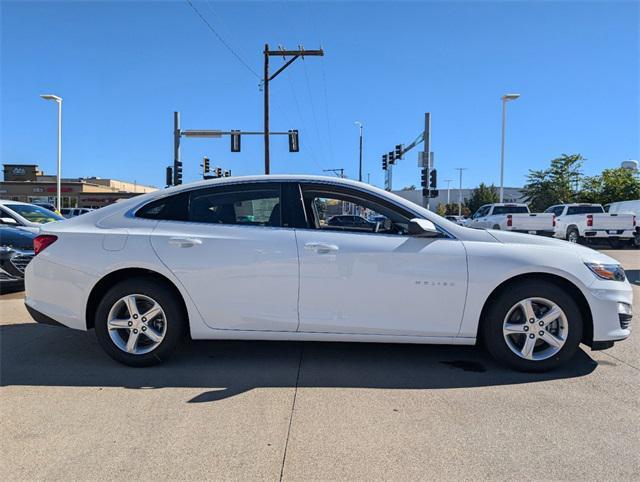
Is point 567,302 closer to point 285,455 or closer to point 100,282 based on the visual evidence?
point 285,455

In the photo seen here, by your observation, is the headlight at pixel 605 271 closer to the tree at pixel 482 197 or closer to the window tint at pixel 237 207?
the window tint at pixel 237 207

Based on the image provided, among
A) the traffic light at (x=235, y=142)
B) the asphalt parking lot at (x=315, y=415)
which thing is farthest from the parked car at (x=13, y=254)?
the traffic light at (x=235, y=142)

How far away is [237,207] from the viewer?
411 centimetres

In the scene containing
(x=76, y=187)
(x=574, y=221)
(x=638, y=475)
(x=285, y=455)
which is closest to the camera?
(x=638, y=475)

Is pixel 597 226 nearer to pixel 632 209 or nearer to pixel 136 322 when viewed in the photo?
pixel 632 209

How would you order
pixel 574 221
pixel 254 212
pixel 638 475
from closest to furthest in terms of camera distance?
pixel 638 475 < pixel 254 212 < pixel 574 221

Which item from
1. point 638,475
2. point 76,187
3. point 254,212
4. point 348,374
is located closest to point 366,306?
point 348,374

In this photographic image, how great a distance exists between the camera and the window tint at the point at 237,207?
407cm

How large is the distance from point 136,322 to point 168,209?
3.28 feet

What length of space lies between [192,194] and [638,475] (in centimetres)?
368

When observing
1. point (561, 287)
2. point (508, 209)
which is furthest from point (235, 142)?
point (561, 287)

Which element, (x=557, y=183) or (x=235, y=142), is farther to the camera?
(x=557, y=183)

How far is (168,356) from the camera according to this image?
4039mm

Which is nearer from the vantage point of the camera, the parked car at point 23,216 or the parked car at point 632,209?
the parked car at point 23,216
